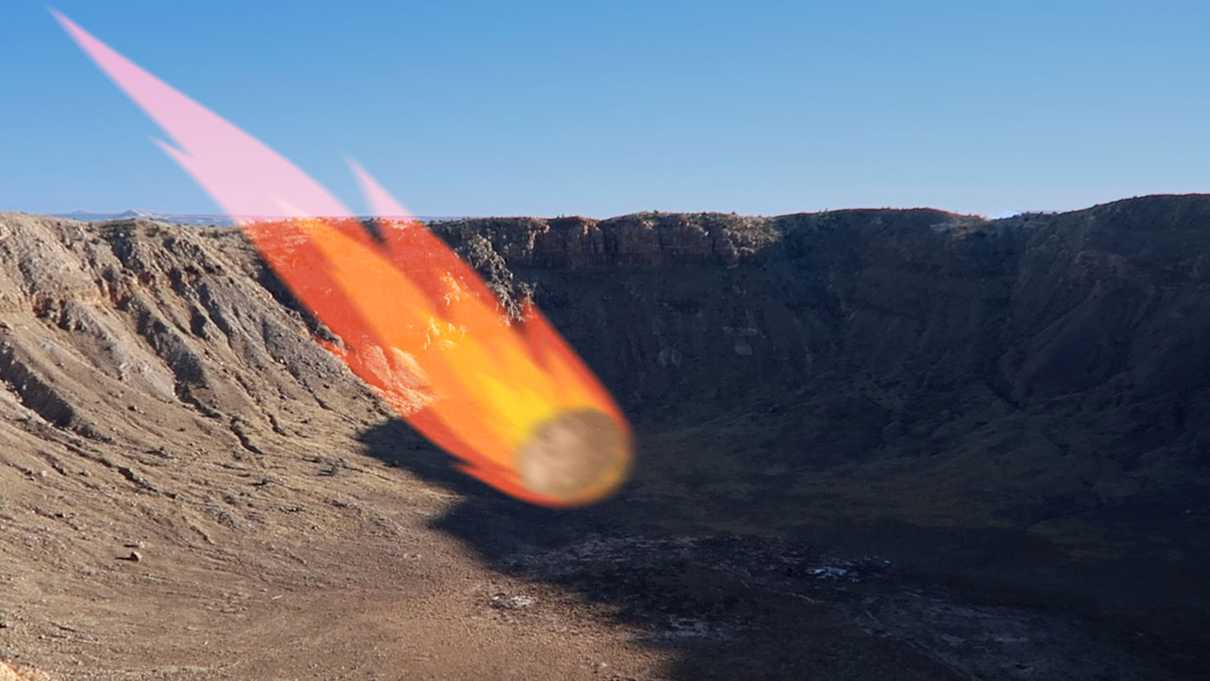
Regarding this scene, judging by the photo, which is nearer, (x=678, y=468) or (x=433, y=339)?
(x=678, y=468)

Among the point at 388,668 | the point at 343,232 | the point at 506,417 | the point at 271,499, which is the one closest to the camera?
the point at 388,668

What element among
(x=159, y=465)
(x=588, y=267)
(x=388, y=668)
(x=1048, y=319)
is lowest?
(x=388, y=668)

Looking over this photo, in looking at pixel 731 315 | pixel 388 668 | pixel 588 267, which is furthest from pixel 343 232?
pixel 388 668

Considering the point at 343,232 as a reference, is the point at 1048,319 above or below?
below

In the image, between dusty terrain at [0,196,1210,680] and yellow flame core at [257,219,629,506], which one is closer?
dusty terrain at [0,196,1210,680]

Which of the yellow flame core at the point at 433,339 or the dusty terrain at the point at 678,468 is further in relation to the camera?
the yellow flame core at the point at 433,339

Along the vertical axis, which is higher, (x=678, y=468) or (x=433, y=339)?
(x=433, y=339)

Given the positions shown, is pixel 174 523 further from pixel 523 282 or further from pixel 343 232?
pixel 523 282

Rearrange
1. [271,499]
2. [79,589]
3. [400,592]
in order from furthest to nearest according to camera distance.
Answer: [271,499] → [400,592] → [79,589]
